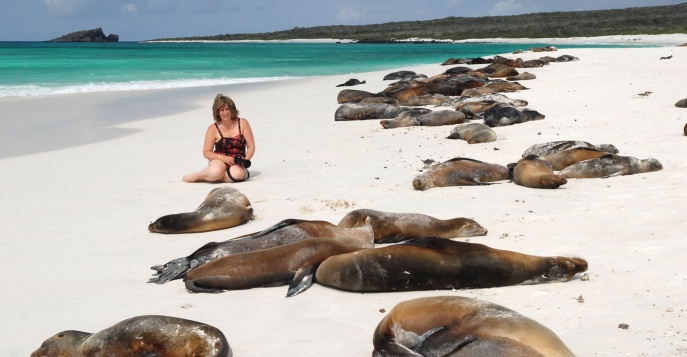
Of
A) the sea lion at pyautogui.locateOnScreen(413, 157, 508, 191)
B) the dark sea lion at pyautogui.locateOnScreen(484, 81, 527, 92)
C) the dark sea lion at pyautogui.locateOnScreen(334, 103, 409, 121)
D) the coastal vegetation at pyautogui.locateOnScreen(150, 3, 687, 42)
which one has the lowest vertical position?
the coastal vegetation at pyautogui.locateOnScreen(150, 3, 687, 42)

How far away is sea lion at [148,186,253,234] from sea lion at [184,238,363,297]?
4.55 feet

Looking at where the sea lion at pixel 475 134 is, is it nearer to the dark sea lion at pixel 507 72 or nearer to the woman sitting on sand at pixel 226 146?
the woman sitting on sand at pixel 226 146

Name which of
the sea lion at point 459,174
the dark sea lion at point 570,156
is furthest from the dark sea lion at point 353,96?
the sea lion at point 459,174

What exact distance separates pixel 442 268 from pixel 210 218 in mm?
2406

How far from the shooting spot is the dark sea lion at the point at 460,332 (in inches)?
127

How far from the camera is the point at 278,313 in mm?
4395

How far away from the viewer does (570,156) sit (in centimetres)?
828

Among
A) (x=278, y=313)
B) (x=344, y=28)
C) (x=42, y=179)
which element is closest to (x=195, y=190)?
(x=42, y=179)

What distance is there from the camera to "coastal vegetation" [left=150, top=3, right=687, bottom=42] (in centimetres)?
8738

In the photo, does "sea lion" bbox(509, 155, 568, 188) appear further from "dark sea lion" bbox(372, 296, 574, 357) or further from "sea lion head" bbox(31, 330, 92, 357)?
"sea lion head" bbox(31, 330, 92, 357)

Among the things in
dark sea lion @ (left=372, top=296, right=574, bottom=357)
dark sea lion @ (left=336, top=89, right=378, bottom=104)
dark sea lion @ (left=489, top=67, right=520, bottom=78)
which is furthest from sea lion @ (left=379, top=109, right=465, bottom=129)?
dark sea lion @ (left=489, top=67, right=520, bottom=78)

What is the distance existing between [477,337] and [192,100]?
16892 mm

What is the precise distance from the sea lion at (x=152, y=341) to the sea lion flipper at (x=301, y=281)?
1040 mm

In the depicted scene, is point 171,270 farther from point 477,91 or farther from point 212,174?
point 477,91
